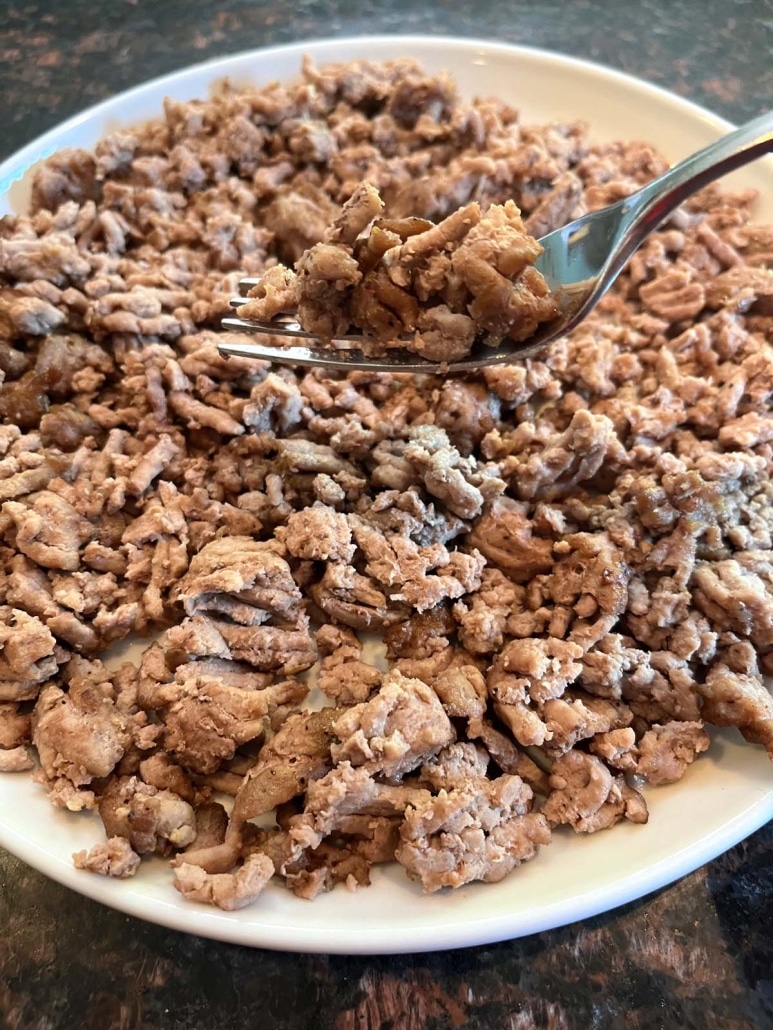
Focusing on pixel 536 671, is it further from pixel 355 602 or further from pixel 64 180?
pixel 64 180

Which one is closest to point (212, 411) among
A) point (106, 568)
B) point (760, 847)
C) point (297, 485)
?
point (297, 485)

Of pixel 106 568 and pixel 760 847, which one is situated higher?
pixel 106 568

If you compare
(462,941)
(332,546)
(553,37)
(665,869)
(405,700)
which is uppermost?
(553,37)

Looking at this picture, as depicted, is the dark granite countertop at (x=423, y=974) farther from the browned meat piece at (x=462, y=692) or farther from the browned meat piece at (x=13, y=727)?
the browned meat piece at (x=462, y=692)

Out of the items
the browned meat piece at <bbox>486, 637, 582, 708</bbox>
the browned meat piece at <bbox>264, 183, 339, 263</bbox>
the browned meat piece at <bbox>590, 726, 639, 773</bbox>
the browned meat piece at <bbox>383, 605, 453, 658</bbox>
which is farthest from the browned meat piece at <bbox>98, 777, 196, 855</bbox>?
the browned meat piece at <bbox>264, 183, 339, 263</bbox>

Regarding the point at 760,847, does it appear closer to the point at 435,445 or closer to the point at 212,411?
the point at 435,445

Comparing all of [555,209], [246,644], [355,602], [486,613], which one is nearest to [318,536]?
[355,602]

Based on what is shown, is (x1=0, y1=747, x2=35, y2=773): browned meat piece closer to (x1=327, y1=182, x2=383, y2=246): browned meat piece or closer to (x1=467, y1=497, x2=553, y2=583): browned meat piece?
(x1=467, y1=497, x2=553, y2=583): browned meat piece
